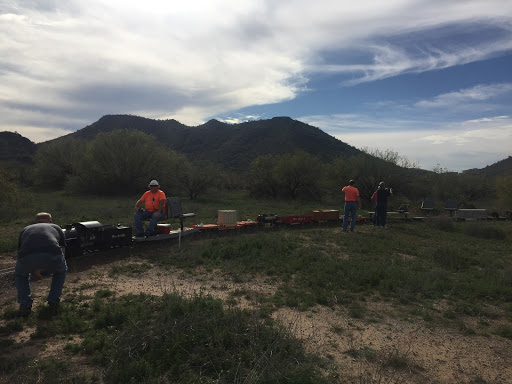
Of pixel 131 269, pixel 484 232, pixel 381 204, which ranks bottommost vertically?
pixel 484 232

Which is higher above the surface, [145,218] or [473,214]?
[145,218]

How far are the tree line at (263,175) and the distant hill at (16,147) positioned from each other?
A: 7121 cm

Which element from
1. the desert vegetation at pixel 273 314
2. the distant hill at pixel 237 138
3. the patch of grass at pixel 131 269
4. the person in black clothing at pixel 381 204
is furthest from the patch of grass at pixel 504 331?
the distant hill at pixel 237 138

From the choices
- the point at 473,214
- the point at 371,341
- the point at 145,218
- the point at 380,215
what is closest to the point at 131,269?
the point at 145,218

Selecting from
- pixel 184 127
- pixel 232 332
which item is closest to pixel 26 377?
pixel 232 332

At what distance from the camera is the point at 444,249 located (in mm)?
9961

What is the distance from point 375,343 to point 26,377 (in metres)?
4.19

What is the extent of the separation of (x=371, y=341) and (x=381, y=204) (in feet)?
34.3

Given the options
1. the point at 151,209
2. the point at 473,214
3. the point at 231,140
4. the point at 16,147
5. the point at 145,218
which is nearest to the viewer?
the point at 151,209

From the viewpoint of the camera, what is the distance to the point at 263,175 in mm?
39625

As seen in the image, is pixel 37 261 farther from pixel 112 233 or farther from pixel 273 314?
pixel 112 233

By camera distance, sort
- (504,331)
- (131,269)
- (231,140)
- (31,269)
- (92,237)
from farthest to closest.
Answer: (231,140) → (92,237) → (131,269) → (504,331) → (31,269)

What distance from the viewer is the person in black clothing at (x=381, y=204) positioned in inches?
537

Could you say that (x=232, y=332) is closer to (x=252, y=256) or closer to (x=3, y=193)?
(x=252, y=256)
